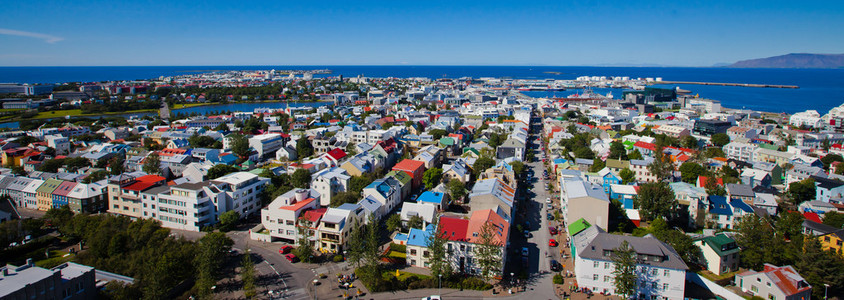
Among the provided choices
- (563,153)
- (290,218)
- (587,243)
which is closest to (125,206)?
(290,218)

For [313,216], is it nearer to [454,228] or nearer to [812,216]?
[454,228]

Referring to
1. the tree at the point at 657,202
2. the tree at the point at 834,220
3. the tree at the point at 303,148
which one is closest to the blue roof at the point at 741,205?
the tree at the point at 657,202

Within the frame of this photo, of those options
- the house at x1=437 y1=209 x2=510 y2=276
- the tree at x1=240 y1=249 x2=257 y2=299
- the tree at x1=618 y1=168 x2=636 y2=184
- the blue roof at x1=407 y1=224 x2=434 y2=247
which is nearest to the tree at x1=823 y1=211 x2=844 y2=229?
the tree at x1=618 y1=168 x2=636 y2=184

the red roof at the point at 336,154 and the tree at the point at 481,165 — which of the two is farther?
the red roof at the point at 336,154

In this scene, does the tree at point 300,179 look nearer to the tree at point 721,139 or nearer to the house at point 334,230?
the house at point 334,230

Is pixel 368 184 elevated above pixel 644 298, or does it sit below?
above

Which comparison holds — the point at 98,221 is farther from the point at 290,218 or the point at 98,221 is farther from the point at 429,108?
the point at 429,108
